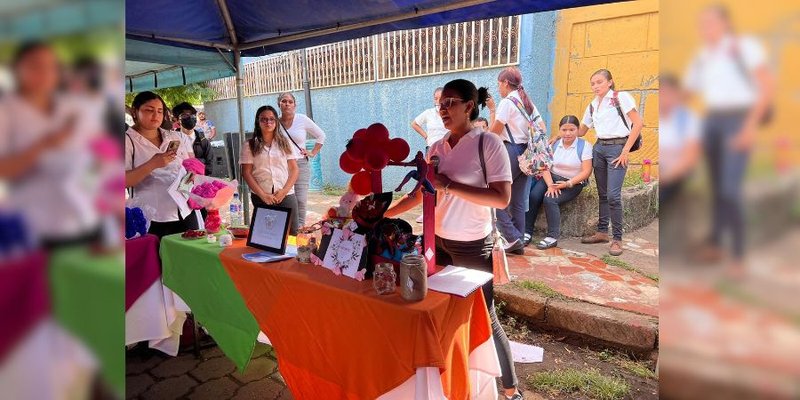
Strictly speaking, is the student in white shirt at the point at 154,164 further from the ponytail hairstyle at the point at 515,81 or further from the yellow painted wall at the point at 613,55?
the yellow painted wall at the point at 613,55

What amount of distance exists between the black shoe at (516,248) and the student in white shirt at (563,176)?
333mm

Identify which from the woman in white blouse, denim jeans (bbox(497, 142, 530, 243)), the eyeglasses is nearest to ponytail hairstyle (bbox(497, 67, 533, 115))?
denim jeans (bbox(497, 142, 530, 243))

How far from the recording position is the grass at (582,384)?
2.50m

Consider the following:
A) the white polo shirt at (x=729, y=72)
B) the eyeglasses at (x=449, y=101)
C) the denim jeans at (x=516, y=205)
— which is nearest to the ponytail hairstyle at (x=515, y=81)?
the denim jeans at (x=516, y=205)

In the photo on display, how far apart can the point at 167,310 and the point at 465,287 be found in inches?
78.4

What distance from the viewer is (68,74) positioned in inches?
12.4

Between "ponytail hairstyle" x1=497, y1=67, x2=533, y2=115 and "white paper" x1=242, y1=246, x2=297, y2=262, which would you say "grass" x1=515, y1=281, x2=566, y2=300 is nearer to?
"ponytail hairstyle" x1=497, y1=67, x2=533, y2=115

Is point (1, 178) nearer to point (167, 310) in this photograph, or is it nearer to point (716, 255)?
point (716, 255)

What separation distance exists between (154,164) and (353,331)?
1824 mm

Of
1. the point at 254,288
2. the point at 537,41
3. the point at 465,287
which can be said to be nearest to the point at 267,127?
the point at 254,288

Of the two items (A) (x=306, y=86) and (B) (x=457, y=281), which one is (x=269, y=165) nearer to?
→ (B) (x=457, y=281)

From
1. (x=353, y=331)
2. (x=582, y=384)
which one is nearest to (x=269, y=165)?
(x=353, y=331)

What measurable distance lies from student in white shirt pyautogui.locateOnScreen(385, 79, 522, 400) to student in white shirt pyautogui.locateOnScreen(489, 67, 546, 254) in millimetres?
2113

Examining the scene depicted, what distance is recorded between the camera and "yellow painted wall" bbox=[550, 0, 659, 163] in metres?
5.68
